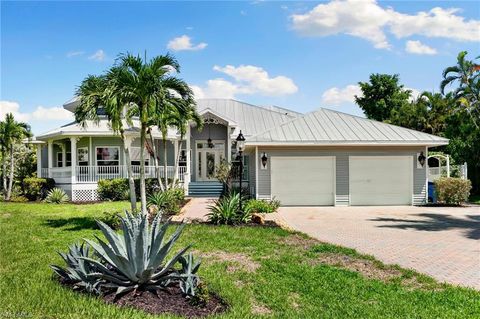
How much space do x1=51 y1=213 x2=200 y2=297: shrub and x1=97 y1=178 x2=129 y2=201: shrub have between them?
56.3 ft

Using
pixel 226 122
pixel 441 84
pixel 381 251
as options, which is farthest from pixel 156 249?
pixel 441 84

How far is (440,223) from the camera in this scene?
45.2 feet

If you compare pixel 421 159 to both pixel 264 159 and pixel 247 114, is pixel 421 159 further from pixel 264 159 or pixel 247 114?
pixel 247 114

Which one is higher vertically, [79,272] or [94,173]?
[94,173]

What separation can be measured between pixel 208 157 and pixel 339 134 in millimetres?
9716

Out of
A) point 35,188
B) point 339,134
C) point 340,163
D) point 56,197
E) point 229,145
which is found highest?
point 339,134

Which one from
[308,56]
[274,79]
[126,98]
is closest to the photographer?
[126,98]

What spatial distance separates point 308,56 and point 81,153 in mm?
15827

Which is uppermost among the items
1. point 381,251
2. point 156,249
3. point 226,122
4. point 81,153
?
point 226,122

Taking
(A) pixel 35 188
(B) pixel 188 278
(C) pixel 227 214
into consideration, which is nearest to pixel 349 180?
(C) pixel 227 214

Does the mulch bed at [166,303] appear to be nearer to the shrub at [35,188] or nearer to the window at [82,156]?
the shrub at [35,188]

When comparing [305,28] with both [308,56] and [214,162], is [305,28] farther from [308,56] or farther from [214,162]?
[214,162]

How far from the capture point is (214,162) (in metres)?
26.3

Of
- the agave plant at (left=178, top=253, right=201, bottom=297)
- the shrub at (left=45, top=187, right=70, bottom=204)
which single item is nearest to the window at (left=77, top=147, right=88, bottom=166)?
the shrub at (left=45, top=187, right=70, bottom=204)
